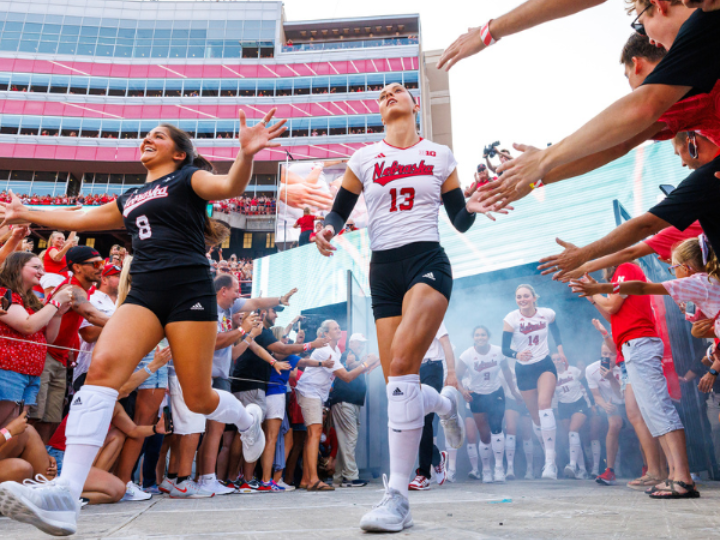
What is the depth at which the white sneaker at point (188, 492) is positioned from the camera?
175 inches

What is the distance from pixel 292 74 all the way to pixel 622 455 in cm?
4142

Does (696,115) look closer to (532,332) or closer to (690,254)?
(690,254)

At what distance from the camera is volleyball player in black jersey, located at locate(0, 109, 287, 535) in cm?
207

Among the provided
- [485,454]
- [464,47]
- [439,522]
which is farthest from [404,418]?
[485,454]

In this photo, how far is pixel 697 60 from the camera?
1.50 metres

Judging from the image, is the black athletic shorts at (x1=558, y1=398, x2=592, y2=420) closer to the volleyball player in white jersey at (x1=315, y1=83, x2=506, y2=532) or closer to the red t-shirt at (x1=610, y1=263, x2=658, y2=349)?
the red t-shirt at (x1=610, y1=263, x2=658, y2=349)

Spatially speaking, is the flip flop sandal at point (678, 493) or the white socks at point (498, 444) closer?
the flip flop sandal at point (678, 493)

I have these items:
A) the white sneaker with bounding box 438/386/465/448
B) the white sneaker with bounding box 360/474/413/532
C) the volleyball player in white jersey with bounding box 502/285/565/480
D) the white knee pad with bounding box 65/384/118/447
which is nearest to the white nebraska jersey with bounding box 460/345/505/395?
the volleyball player in white jersey with bounding box 502/285/565/480

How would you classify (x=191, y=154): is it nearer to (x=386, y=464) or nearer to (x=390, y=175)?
(x=390, y=175)

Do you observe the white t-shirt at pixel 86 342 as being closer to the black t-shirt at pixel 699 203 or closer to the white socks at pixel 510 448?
the black t-shirt at pixel 699 203

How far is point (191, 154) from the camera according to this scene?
303 cm

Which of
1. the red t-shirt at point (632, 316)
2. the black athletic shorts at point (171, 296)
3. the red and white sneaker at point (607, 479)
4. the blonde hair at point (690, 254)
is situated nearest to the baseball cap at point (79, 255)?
the black athletic shorts at point (171, 296)

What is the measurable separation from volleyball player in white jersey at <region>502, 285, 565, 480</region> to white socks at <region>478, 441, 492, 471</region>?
0.68m

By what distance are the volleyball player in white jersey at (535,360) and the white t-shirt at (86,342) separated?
4532mm
